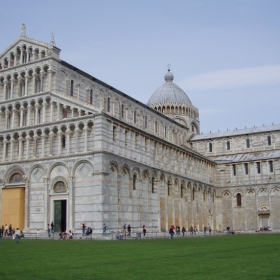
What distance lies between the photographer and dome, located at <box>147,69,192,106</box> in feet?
232

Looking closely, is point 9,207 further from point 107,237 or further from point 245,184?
point 245,184

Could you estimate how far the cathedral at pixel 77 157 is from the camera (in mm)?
37312

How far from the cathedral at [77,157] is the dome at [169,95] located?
582 inches

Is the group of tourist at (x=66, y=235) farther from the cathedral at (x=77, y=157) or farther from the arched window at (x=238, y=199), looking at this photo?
the arched window at (x=238, y=199)

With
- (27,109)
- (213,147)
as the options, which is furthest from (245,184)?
(27,109)

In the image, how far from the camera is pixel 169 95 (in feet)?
234

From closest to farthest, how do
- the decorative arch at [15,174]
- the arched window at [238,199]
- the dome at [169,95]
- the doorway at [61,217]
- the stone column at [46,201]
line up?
the doorway at [61,217], the stone column at [46,201], the decorative arch at [15,174], the arched window at [238,199], the dome at [169,95]

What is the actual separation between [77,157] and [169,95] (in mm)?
35892

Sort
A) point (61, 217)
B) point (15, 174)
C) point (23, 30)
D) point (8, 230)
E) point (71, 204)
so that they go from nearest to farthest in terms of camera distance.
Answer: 1. point (71, 204)
2. point (61, 217)
3. point (8, 230)
4. point (15, 174)
5. point (23, 30)

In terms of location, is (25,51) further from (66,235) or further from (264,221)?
(264,221)

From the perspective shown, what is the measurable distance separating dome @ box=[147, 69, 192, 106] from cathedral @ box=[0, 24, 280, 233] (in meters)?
14.8

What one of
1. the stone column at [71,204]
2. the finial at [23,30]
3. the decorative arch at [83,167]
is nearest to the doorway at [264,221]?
the decorative arch at [83,167]

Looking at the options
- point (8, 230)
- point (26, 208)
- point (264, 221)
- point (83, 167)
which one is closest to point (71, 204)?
point (83, 167)

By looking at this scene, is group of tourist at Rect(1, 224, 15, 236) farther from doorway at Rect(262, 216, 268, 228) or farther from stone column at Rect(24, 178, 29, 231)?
doorway at Rect(262, 216, 268, 228)
